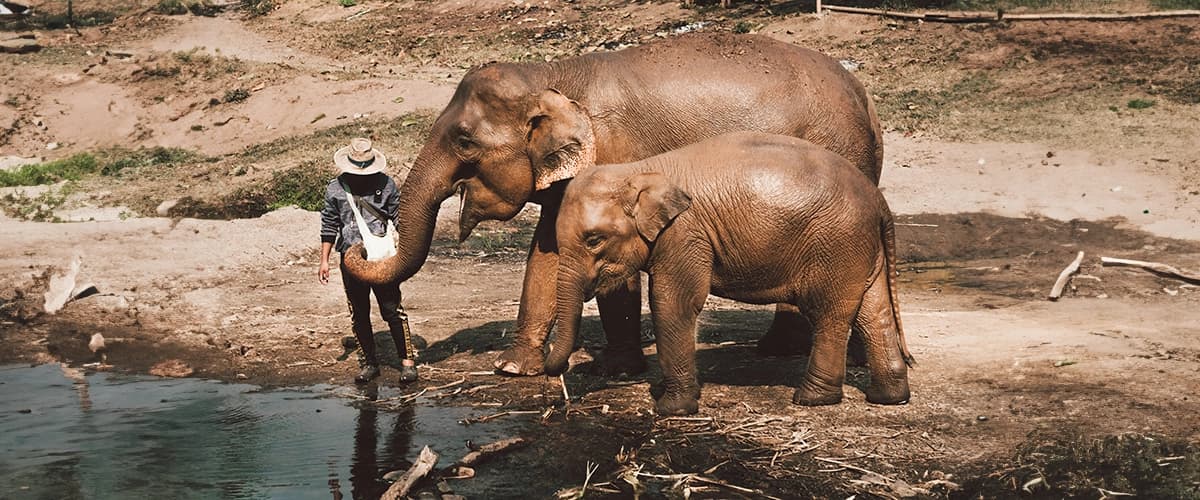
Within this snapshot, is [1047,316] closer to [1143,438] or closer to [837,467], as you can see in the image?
[1143,438]

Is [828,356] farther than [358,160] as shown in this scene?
No

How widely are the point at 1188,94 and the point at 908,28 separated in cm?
579

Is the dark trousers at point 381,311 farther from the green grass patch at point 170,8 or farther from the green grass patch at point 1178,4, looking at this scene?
the green grass patch at point 170,8

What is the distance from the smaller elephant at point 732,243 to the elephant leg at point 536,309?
4.34 ft

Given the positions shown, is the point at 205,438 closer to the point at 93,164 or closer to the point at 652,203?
the point at 652,203

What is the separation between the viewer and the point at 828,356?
28.3ft

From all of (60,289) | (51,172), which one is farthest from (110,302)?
(51,172)

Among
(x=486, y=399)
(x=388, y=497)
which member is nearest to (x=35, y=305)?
(x=486, y=399)

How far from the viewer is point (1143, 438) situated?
25.9 ft

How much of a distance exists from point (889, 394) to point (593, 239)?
2317 mm

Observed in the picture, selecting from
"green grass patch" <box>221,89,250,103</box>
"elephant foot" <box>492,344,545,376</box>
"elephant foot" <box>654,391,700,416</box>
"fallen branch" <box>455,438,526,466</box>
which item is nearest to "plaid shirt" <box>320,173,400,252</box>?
"elephant foot" <box>492,344,545,376</box>

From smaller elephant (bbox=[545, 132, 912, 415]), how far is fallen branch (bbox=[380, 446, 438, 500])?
4.12 ft

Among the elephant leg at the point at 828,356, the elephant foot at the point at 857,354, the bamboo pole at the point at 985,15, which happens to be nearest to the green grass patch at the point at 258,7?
the bamboo pole at the point at 985,15

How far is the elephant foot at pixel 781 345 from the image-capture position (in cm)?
1020
